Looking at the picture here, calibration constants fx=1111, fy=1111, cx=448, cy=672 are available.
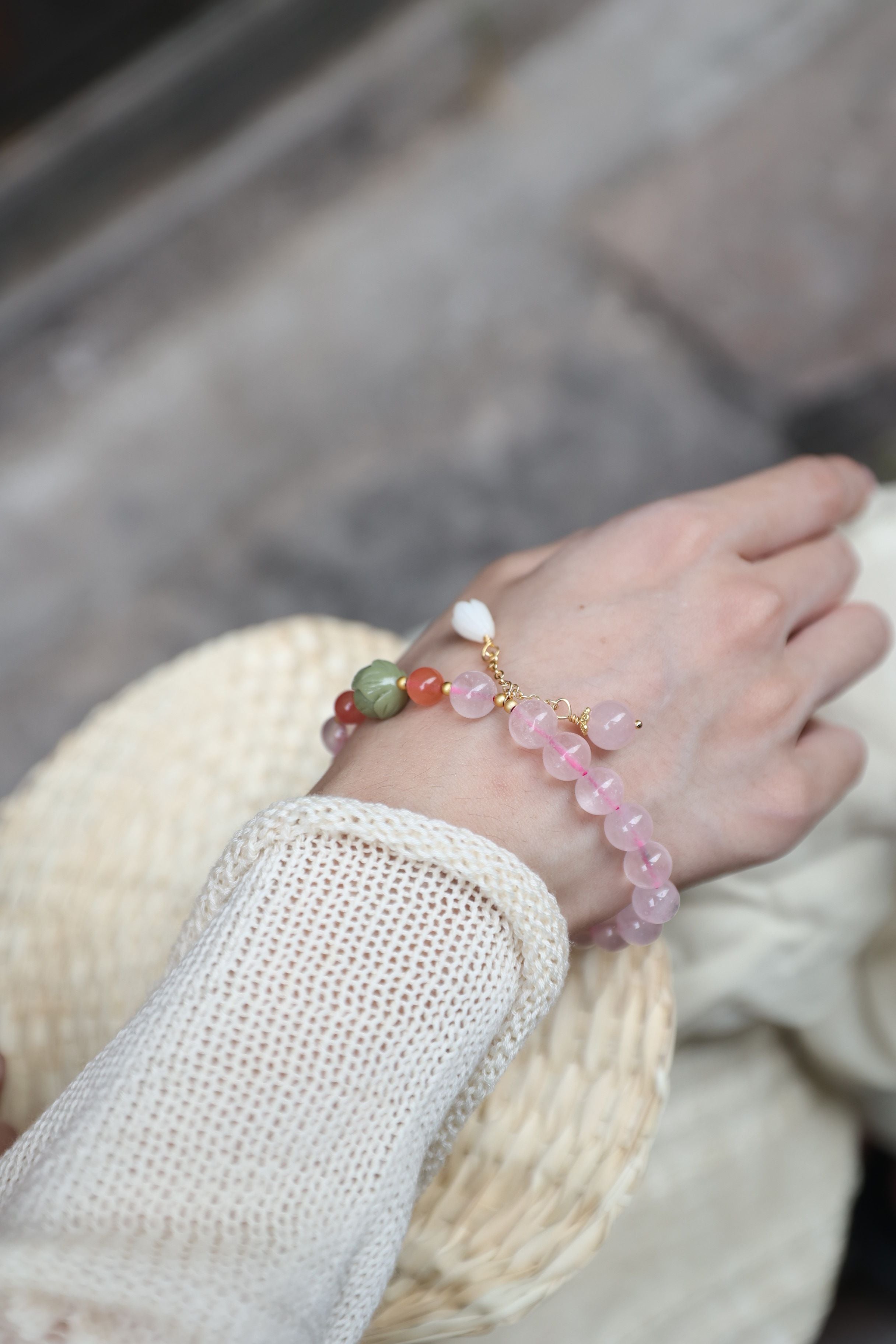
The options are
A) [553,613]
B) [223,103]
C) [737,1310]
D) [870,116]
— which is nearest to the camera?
[553,613]

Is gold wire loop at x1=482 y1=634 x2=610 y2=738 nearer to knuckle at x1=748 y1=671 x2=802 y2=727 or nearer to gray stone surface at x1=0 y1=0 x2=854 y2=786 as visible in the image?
knuckle at x1=748 y1=671 x2=802 y2=727

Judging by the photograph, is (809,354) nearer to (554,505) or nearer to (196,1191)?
(554,505)

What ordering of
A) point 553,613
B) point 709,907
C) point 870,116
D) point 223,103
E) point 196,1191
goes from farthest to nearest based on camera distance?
point 223,103
point 870,116
point 709,907
point 553,613
point 196,1191

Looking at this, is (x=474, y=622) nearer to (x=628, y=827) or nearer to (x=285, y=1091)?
(x=628, y=827)

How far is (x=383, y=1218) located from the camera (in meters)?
0.50

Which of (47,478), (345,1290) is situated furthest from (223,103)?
(345,1290)

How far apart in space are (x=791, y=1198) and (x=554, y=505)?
1.10m

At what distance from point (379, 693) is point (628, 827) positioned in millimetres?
172

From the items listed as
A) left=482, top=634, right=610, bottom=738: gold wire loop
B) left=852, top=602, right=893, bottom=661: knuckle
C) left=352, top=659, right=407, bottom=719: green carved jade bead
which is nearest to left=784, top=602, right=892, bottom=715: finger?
left=852, top=602, right=893, bottom=661: knuckle

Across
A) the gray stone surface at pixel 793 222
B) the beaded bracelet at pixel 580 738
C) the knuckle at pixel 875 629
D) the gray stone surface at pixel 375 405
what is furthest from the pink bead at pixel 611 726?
the gray stone surface at pixel 793 222

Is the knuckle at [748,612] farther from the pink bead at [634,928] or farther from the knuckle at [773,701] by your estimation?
the pink bead at [634,928]

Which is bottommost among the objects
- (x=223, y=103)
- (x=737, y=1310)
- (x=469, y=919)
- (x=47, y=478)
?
(x=737, y=1310)

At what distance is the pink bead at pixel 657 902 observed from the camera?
65 centimetres

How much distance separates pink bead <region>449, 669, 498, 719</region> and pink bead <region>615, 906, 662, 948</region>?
15cm
